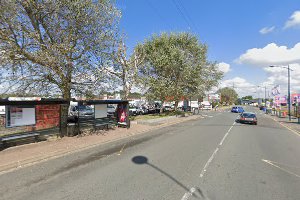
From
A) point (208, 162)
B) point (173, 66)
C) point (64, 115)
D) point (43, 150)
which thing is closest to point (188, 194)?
point (208, 162)

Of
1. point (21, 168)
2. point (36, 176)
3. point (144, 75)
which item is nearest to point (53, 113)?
point (21, 168)

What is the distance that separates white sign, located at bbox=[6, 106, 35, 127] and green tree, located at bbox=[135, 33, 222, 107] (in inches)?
737

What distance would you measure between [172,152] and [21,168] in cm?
565

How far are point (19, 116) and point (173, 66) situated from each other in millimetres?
21136

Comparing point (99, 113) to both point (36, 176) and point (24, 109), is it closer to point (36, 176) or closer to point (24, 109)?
point (24, 109)

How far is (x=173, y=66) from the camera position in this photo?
28484 mm

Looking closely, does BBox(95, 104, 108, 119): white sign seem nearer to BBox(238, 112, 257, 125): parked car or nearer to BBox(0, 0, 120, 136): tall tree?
BBox(0, 0, 120, 136): tall tree

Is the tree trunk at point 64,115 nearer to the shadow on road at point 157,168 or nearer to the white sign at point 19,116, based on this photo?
the white sign at point 19,116

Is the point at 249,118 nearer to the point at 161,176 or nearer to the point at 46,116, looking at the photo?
the point at 46,116

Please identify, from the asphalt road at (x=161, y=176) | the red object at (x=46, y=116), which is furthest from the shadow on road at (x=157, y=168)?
the red object at (x=46, y=116)

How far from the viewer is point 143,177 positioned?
6.08 m

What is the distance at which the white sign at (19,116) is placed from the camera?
9.90 meters

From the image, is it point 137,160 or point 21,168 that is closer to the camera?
point 21,168

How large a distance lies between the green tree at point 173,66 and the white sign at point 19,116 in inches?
737
